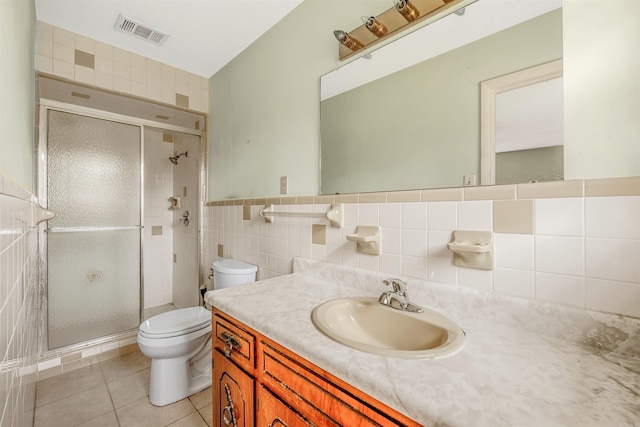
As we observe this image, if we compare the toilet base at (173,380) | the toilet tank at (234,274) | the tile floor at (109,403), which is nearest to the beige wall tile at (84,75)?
the toilet tank at (234,274)

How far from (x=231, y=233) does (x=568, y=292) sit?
193 cm

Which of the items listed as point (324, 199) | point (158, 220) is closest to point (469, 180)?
point (324, 199)

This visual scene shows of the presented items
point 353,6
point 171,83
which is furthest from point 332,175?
point 171,83

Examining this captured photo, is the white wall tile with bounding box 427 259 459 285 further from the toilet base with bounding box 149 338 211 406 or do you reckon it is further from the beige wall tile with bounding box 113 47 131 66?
the beige wall tile with bounding box 113 47 131 66

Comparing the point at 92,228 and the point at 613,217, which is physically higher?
the point at 613,217

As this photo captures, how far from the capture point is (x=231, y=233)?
2102 mm

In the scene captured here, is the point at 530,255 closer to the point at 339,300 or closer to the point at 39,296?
the point at 339,300

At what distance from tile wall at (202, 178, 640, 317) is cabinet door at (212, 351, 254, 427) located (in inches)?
24.2

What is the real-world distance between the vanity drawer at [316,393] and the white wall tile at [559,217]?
0.65 meters

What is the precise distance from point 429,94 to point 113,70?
224 centimetres

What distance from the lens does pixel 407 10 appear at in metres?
1.05

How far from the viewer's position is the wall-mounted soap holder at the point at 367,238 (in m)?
1.12

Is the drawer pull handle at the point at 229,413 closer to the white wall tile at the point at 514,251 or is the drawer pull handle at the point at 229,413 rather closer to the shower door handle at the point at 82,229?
the white wall tile at the point at 514,251

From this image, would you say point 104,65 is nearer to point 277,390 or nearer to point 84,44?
point 84,44
